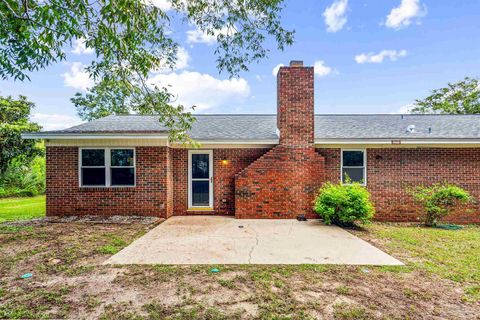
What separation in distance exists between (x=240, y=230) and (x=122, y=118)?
7.99 metres

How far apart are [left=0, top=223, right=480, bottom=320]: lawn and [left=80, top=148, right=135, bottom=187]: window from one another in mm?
3201

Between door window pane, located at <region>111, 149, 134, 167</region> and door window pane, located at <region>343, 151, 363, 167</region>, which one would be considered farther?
door window pane, located at <region>343, 151, 363, 167</region>

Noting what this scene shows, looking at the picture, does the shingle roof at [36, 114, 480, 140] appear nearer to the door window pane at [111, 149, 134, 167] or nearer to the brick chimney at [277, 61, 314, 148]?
the brick chimney at [277, 61, 314, 148]

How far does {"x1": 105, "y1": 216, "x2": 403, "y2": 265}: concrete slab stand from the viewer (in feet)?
14.6

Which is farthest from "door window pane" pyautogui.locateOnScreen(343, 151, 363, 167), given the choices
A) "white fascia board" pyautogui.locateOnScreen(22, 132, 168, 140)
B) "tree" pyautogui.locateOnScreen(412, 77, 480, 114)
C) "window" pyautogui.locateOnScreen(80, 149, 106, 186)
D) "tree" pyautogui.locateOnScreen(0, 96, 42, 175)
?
"tree" pyautogui.locateOnScreen(412, 77, 480, 114)

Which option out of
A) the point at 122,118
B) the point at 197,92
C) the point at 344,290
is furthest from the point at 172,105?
the point at 197,92

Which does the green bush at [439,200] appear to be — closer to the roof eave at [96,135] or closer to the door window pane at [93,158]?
the roof eave at [96,135]

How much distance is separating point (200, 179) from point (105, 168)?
3.13 meters

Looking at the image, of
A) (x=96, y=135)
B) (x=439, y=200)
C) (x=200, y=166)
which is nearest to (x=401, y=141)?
(x=439, y=200)

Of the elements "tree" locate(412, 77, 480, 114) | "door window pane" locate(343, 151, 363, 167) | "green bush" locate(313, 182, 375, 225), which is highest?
"tree" locate(412, 77, 480, 114)

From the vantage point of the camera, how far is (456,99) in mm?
22422

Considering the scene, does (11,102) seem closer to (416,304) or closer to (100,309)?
(100,309)

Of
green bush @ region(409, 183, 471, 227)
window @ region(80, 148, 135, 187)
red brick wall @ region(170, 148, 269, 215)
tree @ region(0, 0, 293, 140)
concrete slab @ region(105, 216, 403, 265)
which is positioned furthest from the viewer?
red brick wall @ region(170, 148, 269, 215)

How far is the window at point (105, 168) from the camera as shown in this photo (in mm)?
8094
